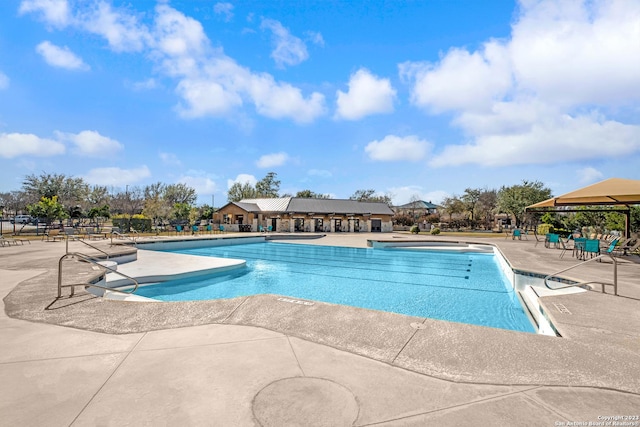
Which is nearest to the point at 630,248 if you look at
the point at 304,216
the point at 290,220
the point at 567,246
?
the point at 567,246

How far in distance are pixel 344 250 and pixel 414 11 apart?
43.5 ft

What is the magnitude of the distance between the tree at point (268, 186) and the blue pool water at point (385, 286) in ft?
181

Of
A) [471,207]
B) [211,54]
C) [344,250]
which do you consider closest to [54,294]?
[211,54]

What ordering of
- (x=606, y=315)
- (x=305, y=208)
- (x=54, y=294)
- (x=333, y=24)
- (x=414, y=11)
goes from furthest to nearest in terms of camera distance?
(x=305, y=208) → (x=333, y=24) → (x=414, y=11) → (x=54, y=294) → (x=606, y=315)

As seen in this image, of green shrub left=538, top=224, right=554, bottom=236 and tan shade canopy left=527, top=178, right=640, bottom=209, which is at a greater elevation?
tan shade canopy left=527, top=178, right=640, bottom=209

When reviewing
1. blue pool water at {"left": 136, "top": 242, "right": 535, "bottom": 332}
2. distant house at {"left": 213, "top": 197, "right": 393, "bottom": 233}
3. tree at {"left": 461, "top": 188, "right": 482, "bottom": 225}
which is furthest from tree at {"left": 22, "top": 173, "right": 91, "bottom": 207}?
tree at {"left": 461, "top": 188, "right": 482, "bottom": 225}

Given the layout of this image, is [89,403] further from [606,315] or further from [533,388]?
[606,315]

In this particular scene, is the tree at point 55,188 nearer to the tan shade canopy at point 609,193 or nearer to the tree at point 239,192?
the tree at point 239,192

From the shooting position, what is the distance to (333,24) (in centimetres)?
1381

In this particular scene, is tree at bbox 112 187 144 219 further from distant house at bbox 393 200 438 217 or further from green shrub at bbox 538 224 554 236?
green shrub at bbox 538 224 554 236

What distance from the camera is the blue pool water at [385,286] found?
8.15 meters

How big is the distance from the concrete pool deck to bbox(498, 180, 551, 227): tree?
43319 mm

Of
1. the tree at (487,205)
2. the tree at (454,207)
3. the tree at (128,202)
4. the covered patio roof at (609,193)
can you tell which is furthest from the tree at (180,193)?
the covered patio roof at (609,193)

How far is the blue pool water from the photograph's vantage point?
8150 millimetres
